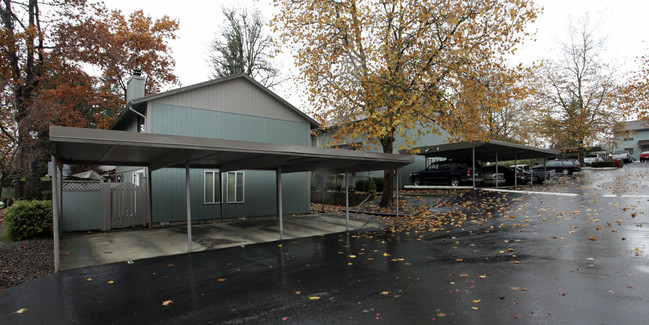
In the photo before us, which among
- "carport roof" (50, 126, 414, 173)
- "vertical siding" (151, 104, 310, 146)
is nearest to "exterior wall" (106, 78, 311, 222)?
"vertical siding" (151, 104, 310, 146)

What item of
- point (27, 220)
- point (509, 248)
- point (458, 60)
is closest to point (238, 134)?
point (27, 220)

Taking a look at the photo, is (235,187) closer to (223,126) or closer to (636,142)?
(223,126)

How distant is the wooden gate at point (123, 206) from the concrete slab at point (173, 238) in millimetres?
831

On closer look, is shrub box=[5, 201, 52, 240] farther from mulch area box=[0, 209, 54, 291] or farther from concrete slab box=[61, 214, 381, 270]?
concrete slab box=[61, 214, 381, 270]

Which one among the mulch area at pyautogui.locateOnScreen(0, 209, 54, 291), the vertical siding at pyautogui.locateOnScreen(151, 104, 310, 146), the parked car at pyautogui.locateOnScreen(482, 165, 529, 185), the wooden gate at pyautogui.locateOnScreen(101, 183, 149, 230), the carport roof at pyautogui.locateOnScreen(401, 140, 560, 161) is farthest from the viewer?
the parked car at pyautogui.locateOnScreen(482, 165, 529, 185)

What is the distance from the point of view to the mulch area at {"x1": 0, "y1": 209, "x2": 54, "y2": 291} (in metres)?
6.22

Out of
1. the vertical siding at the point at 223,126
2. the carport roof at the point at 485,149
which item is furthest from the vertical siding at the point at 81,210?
the carport roof at the point at 485,149

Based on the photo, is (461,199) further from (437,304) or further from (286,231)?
(437,304)

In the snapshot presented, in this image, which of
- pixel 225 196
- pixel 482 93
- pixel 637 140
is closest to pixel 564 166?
pixel 482 93

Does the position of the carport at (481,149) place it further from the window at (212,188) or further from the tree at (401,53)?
the window at (212,188)

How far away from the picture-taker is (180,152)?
8.17 m

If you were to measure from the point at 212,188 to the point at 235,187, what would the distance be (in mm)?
972

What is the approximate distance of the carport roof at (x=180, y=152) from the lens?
6266 mm

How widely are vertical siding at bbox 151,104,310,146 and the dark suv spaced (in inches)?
382
